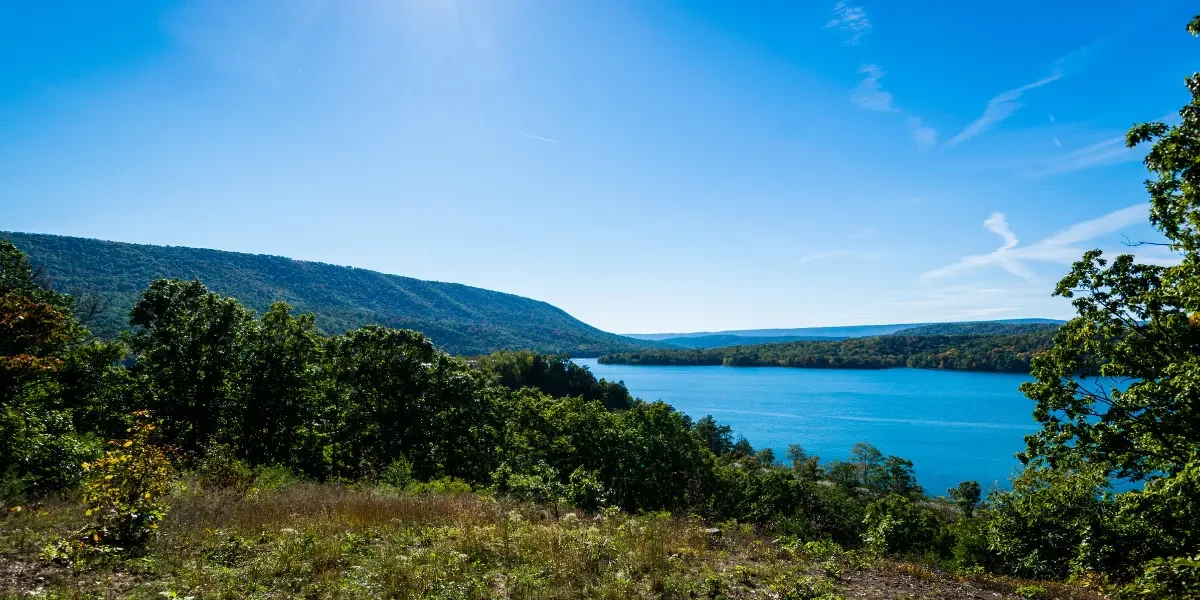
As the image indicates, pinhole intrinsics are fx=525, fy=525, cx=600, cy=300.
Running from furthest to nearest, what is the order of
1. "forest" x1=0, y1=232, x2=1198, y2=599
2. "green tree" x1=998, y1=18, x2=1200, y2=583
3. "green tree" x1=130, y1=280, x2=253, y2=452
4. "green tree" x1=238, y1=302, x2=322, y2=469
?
1. "green tree" x1=238, y1=302, x2=322, y2=469
2. "green tree" x1=130, y1=280, x2=253, y2=452
3. "green tree" x1=998, y1=18, x2=1200, y2=583
4. "forest" x1=0, y1=232, x2=1198, y2=599

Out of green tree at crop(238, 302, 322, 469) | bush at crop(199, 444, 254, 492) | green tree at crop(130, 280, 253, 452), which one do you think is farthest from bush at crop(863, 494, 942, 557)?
green tree at crop(130, 280, 253, 452)

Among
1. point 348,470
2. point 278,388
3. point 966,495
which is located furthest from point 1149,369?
point 966,495

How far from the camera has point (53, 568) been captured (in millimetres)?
6488

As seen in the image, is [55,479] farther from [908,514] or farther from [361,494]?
[908,514]

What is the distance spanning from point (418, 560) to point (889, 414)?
386 feet

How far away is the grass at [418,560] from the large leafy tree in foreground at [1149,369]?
17.2 feet

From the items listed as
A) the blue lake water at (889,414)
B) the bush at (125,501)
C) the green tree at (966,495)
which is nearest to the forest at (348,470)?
the bush at (125,501)

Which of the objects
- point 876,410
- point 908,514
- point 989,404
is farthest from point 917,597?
point 989,404

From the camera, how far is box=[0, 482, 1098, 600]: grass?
257 inches

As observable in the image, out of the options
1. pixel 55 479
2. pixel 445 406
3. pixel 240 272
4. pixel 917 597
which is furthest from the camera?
pixel 240 272

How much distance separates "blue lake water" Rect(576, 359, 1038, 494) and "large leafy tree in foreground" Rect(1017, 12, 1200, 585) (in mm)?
54468

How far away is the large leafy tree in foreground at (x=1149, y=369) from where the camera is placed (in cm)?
977

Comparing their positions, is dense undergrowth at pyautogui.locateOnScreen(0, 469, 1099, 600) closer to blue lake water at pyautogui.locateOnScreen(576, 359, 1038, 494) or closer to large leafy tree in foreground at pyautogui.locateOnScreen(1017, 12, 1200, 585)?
large leafy tree in foreground at pyautogui.locateOnScreen(1017, 12, 1200, 585)

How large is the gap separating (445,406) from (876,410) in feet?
364
